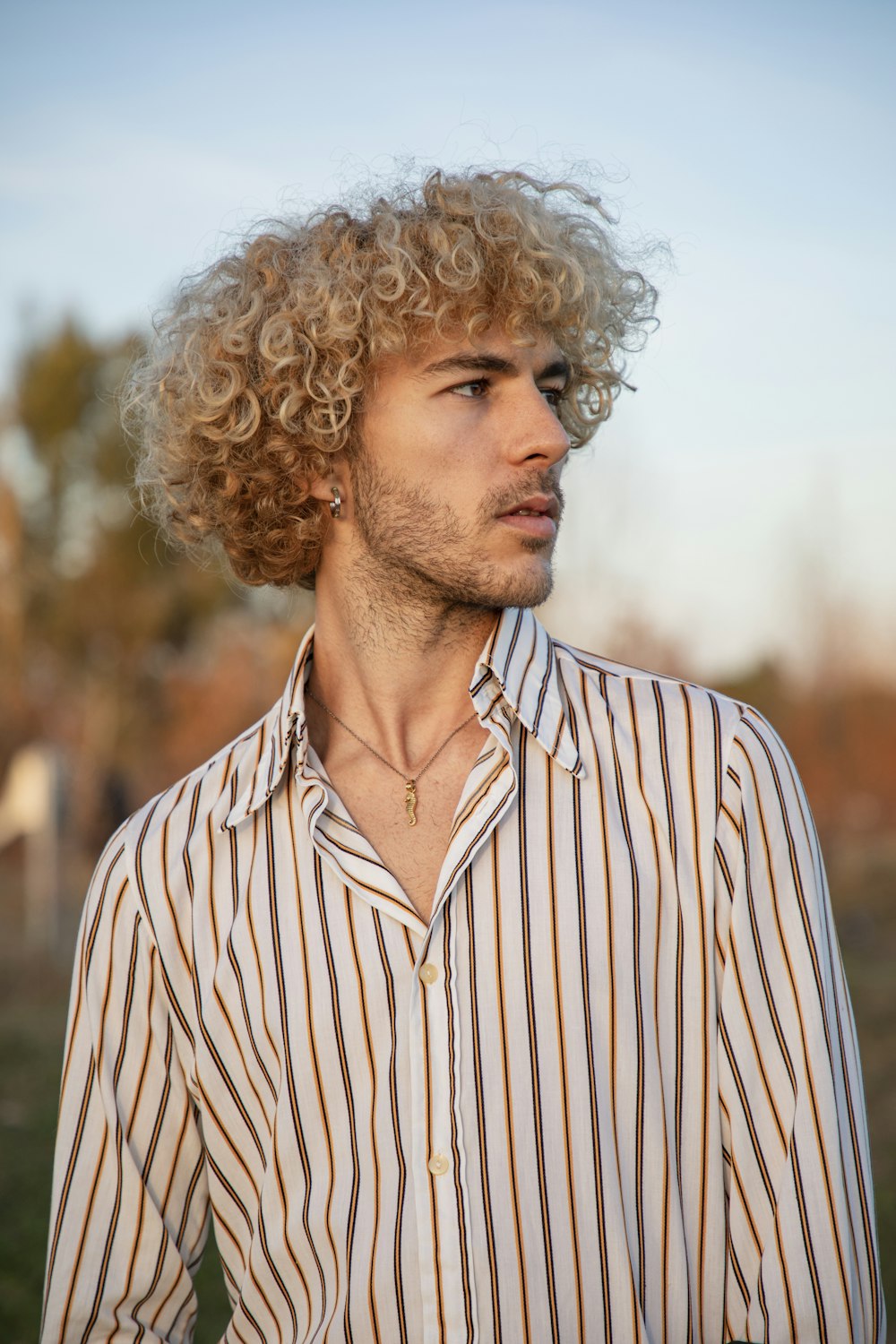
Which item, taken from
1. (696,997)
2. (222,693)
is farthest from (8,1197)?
(222,693)

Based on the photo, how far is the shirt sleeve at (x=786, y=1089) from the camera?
1646 millimetres

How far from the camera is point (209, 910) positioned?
197cm

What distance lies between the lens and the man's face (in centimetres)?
203

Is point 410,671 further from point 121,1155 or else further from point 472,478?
point 121,1155

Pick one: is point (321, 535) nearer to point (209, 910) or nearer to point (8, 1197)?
point (209, 910)

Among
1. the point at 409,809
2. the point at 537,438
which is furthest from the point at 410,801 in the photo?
the point at 537,438

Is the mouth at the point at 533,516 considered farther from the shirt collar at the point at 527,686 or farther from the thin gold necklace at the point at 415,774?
the thin gold necklace at the point at 415,774

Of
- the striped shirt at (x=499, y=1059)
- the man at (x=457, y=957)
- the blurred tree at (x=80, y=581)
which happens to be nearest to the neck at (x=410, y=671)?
the man at (x=457, y=957)

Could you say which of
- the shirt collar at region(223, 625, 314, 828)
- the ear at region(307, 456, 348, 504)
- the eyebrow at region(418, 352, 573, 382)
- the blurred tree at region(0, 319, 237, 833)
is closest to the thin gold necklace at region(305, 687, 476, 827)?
the shirt collar at region(223, 625, 314, 828)

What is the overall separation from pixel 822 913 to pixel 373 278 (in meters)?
1.32

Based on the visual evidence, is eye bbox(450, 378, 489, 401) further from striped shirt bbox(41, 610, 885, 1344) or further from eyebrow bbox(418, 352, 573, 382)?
striped shirt bbox(41, 610, 885, 1344)

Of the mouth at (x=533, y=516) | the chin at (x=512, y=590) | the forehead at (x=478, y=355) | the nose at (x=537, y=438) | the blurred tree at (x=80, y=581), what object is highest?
the blurred tree at (x=80, y=581)

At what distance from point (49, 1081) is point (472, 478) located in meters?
5.82

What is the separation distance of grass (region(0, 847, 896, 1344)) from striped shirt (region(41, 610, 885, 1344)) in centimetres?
275
